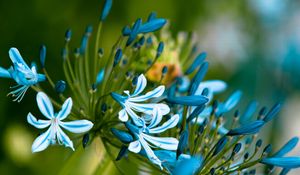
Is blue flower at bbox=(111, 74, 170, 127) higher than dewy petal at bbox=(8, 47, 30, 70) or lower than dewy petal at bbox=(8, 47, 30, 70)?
lower

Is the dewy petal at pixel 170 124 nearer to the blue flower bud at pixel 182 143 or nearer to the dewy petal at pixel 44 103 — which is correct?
the blue flower bud at pixel 182 143

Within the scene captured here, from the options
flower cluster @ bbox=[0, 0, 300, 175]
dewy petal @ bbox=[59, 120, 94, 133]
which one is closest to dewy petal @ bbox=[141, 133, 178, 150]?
flower cluster @ bbox=[0, 0, 300, 175]

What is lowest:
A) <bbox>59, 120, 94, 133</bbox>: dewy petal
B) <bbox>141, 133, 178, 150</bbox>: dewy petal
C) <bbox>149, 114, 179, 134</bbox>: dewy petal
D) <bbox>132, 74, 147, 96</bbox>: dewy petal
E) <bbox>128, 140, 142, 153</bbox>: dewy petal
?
<bbox>128, 140, 142, 153</bbox>: dewy petal

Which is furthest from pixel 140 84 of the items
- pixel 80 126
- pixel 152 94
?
pixel 80 126

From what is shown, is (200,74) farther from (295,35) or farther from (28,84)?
(295,35)

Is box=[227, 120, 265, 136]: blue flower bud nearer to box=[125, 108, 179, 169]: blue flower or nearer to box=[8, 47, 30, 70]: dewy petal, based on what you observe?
box=[125, 108, 179, 169]: blue flower

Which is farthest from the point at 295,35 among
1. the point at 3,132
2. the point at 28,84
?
the point at 28,84
